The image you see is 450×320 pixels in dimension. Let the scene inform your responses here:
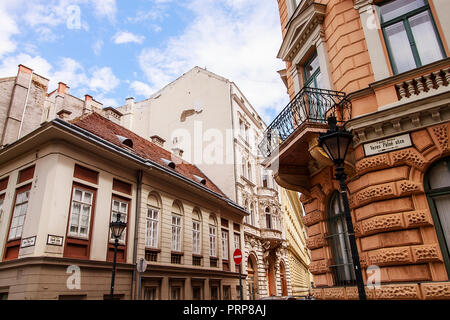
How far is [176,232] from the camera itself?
17.9 meters

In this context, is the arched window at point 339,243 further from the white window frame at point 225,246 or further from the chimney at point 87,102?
the chimney at point 87,102

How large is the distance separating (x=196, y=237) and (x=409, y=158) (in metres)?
14.8

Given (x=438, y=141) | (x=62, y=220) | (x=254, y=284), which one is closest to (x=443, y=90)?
(x=438, y=141)

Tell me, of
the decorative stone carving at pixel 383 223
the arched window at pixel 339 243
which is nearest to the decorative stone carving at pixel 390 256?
the decorative stone carving at pixel 383 223

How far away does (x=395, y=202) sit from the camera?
21.7ft

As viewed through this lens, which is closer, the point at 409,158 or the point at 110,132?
the point at 409,158

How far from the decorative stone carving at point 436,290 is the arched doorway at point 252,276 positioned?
67.9ft

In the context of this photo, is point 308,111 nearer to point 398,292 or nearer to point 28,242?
point 398,292

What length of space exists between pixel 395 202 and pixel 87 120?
14.5 meters

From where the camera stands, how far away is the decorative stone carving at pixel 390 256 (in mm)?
6191

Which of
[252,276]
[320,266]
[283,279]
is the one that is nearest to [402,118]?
[320,266]

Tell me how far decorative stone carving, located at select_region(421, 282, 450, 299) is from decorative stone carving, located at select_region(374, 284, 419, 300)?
0.52 feet
